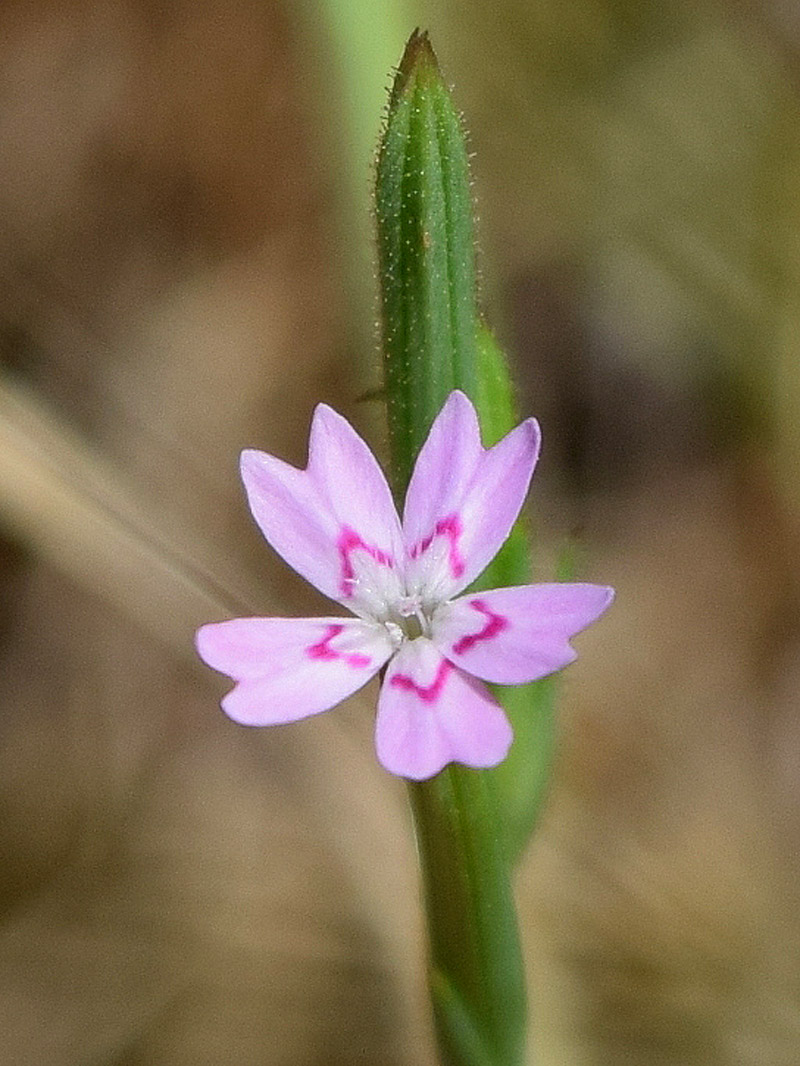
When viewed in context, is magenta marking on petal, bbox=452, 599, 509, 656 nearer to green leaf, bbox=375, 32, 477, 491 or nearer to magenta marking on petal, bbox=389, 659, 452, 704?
magenta marking on petal, bbox=389, 659, 452, 704

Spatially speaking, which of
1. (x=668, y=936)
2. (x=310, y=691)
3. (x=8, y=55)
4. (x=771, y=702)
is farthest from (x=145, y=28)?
(x=310, y=691)

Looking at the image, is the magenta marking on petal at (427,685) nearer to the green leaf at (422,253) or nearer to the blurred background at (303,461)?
the green leaf at (422,253)

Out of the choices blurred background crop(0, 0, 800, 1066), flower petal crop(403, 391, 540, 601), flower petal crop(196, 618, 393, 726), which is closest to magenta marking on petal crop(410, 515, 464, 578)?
flower petal crop(403, 391, 540, 601)

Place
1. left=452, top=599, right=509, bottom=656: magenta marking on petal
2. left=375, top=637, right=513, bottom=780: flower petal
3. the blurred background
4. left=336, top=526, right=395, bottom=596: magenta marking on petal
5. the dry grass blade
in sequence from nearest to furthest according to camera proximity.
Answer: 1. left=375, top=637, right=513, bottom=780: flower petal
2. left=452, top=599, right=509, bottom=656: magenta marking on petal
3. left=336, top=526, right=395, bottom=596: magenta marking on petal
4. the dry grass blade
5. the blurred background

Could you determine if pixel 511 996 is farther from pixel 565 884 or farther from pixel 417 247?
pixel 565 884

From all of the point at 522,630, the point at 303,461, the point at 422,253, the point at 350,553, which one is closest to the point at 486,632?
the point at 522,630

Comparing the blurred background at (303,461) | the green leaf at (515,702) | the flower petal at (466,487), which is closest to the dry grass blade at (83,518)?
the blurred background at (303,461)
